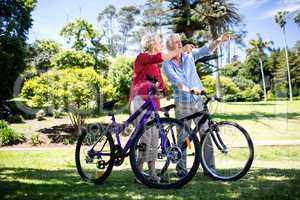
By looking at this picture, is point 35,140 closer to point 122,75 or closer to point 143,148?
point 143,148

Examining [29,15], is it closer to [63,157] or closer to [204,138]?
[63,157]

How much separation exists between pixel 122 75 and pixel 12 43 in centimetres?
672

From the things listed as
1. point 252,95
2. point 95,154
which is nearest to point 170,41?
point 95,154

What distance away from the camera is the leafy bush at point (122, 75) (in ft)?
74.7

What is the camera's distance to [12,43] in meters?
20.4

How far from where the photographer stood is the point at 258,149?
9.94m

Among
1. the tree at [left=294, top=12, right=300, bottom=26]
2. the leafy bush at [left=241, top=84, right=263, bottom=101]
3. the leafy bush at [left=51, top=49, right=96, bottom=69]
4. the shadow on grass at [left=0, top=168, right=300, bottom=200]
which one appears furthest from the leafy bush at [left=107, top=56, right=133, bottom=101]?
the tree at [left=294, top=12, right=300, bottom=26]

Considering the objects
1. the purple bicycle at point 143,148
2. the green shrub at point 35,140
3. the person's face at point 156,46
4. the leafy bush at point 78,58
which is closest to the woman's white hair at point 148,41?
the person's face at point 156,46

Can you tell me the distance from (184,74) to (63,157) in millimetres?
5136

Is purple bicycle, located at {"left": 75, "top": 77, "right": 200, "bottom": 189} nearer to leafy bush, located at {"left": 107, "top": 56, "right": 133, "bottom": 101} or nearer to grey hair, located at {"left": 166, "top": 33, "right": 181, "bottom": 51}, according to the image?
grey hair, located at {"left": 166, "top": 33, "right": 181, "bottom": 51}

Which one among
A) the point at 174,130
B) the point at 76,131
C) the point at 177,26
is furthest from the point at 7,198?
the point at 177,26

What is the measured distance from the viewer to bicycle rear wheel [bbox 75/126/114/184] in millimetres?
4969

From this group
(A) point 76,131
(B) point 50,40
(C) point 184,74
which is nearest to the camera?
(C) point 184,74

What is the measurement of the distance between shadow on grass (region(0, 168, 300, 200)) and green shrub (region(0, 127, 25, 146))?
7160 mm
